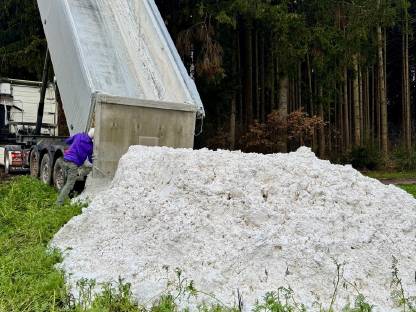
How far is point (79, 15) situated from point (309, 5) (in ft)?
30.1

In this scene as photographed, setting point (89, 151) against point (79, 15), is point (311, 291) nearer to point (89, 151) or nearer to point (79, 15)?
point (89, 151)

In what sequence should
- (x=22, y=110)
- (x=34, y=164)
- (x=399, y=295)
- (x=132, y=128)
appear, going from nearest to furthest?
(x=399, y=295), (x=132, y=128), (x=34, y=164), (x=22, y=110)

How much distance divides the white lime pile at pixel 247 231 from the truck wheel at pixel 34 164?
5.15m

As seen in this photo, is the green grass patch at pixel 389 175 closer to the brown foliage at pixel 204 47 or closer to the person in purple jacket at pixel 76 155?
the brown foliage at pixel 204 47

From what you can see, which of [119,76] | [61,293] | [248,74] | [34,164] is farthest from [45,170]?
[248,74]

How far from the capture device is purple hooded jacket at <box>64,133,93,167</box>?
8.33 m

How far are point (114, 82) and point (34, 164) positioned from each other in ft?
10.2

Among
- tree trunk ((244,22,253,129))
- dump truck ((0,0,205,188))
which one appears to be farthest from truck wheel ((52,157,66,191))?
tree trunk ((244,22,253,129))

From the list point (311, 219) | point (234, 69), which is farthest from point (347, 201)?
point (234, 69)

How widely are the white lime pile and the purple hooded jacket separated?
2.10 m

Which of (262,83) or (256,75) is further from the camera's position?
(262,83)

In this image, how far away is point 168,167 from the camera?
6.39m

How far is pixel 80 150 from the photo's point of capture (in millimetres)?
8344

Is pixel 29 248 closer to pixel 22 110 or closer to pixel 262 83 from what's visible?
pixel 22 110
